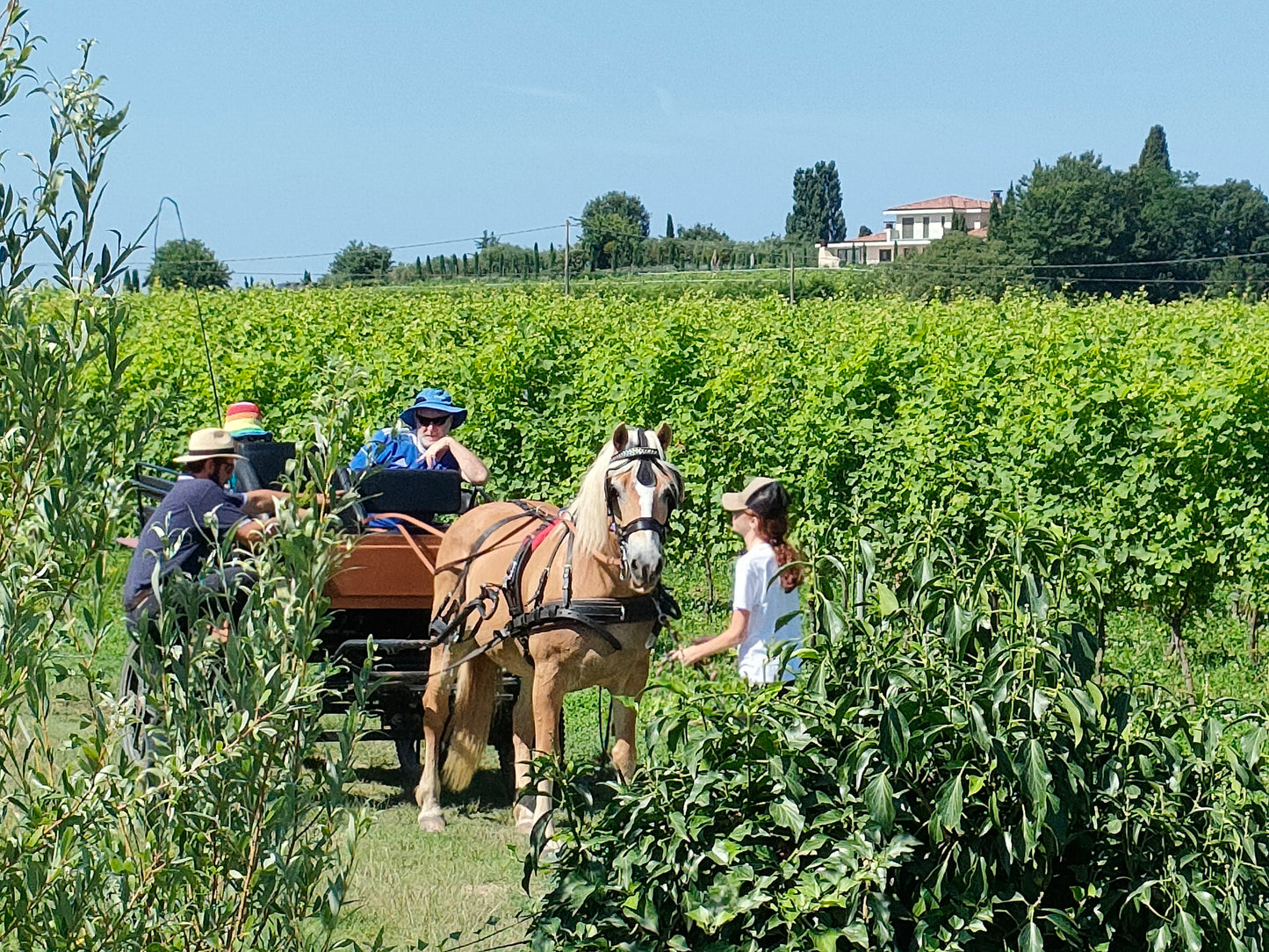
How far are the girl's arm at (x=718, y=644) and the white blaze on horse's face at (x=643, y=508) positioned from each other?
1.10 feet

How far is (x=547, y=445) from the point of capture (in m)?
13.4

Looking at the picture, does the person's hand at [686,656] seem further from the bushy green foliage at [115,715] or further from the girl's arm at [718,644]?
the bushy green foliage at [115,715]

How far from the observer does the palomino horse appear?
5934mm

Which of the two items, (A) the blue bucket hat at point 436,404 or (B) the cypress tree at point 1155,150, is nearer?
(A) the blue bucket hat at point 436,404

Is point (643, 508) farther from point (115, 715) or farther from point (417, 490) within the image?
point (115, 715)

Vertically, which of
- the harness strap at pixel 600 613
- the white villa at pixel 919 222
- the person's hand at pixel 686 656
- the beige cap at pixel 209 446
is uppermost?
the white villa at pixel 919 222

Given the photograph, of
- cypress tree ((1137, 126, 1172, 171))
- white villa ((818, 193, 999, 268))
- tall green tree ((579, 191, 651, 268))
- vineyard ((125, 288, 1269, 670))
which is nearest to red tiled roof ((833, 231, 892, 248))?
white villa ((818, 193, 999, 268))

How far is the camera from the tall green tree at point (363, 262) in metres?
69.0

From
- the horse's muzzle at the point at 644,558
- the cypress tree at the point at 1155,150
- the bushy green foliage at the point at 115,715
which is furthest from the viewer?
the cypress tree at the point at 1155,150

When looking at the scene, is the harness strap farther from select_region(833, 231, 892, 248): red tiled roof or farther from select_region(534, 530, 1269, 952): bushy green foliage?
select_region(833, 231, 892, 248): red tiled roof

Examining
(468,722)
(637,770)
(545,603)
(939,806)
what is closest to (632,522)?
(545,603)

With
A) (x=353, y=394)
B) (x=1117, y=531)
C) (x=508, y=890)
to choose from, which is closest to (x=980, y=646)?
(x=353, y=394)

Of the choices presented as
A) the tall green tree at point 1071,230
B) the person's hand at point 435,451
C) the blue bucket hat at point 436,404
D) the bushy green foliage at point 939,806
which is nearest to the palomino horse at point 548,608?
the person's hand at point 435,451

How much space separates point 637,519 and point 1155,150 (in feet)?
403
